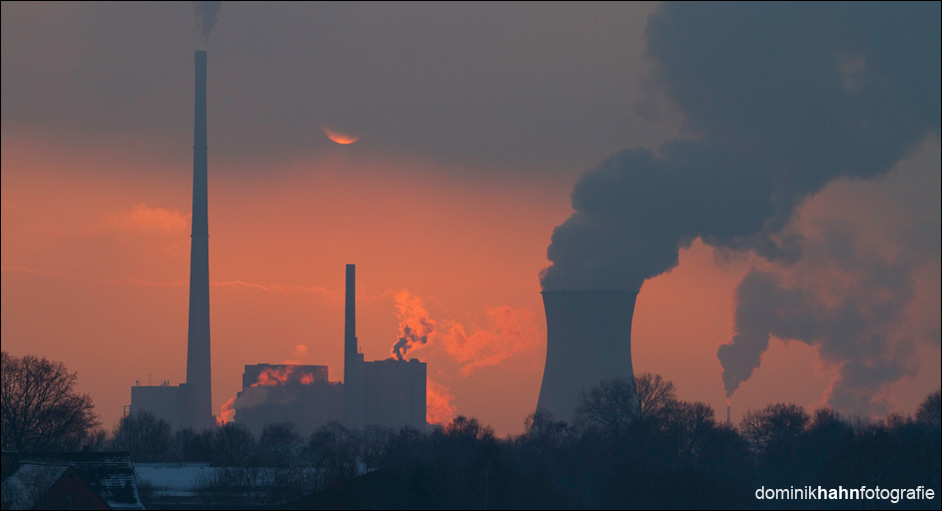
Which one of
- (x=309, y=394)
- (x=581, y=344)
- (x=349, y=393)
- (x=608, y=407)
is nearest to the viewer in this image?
(x=608, y=407)

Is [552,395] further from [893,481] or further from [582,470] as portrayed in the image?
[893,481]

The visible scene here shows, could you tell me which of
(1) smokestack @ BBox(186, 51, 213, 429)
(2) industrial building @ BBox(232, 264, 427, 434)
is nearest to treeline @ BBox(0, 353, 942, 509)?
(1) smokestack @ BBox(186, 51, 213, 429)

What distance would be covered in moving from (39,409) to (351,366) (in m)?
39.9

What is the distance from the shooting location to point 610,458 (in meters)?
33.6

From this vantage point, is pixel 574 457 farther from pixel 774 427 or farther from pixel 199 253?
pixel 199 253

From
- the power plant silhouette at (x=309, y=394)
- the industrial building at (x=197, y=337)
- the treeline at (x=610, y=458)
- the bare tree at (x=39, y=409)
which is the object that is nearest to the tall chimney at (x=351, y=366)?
the power plant silhouette at (x=309, y=394)

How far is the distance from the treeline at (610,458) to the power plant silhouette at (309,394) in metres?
14.1

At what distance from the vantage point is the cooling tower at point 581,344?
43656 millimetres

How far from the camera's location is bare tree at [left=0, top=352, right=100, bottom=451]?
31.2 meters

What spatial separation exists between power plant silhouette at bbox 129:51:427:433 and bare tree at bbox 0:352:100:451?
33.6m

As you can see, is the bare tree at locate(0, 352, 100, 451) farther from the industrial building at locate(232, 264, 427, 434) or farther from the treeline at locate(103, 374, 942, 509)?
the industrial building at locate(232, 264, 427, 434)

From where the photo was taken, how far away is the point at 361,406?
2835 inches

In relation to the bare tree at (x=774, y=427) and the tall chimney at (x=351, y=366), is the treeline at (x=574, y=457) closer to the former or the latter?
the bare tree at (x=774, y=427)

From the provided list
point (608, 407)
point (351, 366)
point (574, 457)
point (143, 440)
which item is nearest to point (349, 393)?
point (351, 366)
